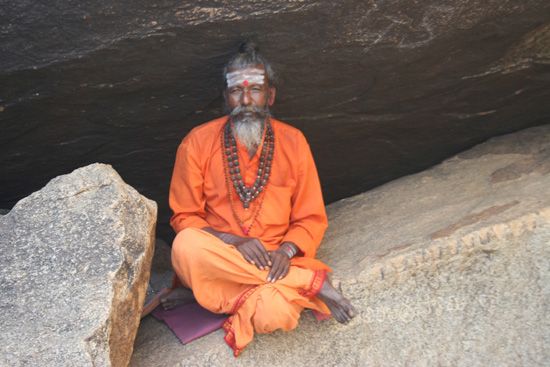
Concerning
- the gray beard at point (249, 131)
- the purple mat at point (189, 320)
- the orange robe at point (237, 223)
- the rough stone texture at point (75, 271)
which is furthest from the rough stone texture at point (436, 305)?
the gray beard at point (249, 131)

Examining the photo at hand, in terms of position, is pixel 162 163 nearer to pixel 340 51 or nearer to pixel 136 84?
pixel 136 84

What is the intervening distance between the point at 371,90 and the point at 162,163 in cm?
162

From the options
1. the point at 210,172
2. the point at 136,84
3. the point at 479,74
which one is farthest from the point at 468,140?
the point at 136,84

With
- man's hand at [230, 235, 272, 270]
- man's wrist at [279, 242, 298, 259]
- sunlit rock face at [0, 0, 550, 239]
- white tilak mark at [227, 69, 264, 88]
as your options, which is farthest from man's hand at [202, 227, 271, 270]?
sunlit rock face at [0, 0, 550, 239]

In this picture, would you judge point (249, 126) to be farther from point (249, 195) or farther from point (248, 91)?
point (249, 195)

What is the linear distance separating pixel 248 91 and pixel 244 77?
10 centimetres

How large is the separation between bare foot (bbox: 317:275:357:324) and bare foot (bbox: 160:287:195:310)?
0.84 metres

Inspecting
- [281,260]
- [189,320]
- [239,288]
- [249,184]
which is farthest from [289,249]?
[189,320]

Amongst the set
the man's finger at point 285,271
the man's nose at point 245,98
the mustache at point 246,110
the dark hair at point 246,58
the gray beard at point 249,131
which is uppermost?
the dark hair at point 246,58

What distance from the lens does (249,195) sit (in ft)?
11.2

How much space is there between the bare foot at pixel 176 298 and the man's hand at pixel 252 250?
17.8 inches

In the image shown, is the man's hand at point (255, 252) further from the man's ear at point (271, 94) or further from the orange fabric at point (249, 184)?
the man's ear at point (271, 94)

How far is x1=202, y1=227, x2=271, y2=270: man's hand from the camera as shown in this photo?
308 cm

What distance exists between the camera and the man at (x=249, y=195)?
3.12 metres
